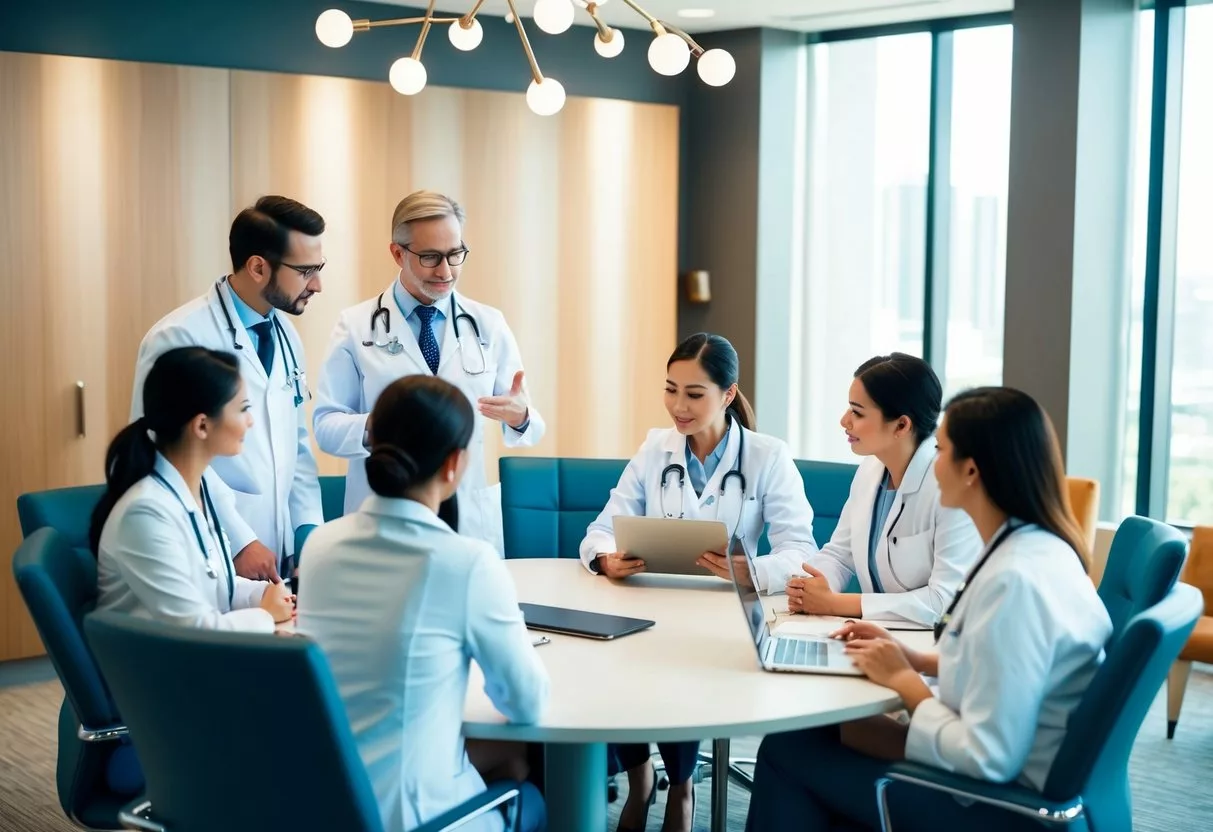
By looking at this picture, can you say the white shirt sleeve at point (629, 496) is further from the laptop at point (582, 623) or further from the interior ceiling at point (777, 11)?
the interior ceiling at point (777, 11)

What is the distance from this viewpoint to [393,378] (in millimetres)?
3799

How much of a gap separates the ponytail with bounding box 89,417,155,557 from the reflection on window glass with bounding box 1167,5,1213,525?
184 inches

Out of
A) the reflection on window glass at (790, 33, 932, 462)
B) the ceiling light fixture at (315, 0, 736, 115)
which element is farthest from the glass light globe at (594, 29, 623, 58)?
the reflection on window glass at (790, 33, 932, 462)

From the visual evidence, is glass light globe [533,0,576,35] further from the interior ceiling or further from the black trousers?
the interior ceiling

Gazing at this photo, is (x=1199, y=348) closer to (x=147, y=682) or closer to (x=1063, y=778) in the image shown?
(x=1063, y=778)

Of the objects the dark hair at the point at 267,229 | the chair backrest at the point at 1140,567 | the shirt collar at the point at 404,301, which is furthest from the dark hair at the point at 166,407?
the chair backrest at the point at 1140,567

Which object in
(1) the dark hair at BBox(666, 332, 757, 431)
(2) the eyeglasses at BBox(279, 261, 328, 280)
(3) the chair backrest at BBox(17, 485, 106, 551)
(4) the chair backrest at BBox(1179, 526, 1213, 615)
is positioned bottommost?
(4) the chair backrest at BBox(1179, 526, 1213, 615)

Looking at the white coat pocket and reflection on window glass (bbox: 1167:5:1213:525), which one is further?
reflection on window glass (bbox: 1167:5:1213:525)

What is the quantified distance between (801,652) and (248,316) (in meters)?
1.71

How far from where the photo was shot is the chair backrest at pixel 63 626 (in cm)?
238

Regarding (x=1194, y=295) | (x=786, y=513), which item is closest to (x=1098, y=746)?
(x=786, y=513)

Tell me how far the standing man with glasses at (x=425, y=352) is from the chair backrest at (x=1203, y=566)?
7.61 feet

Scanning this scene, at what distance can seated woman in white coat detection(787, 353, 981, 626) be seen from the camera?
9.44ft

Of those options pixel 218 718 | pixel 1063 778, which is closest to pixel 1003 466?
pixel 1063 778
